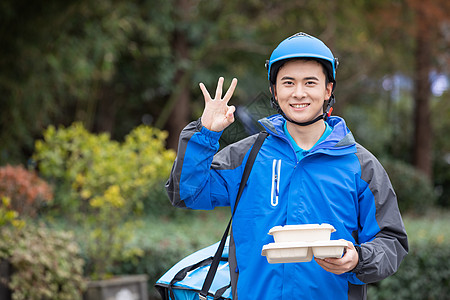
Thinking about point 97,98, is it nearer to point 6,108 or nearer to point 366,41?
point 6,108

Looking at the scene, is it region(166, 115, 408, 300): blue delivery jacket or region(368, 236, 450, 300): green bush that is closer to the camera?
region(166, 115, 408, 300): blue delivery jacket

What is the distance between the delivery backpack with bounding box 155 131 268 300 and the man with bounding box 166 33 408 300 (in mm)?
35

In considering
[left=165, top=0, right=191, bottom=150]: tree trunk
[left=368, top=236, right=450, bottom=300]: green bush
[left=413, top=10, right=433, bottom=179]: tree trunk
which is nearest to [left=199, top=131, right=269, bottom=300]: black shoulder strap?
[left=368, top=236, right=450, bottom=300]: green bush

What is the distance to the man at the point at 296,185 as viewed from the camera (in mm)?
2008

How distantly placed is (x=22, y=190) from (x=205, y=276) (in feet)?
10.7

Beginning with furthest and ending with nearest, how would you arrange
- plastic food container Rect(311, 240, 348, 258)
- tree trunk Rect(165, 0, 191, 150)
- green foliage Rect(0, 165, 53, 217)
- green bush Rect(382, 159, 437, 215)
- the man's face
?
green bush Rect(382, 159, 437, 215), tree trunk Rect(165, 0, 191, 150), green foliage Rect(0, 165, 53, 217), the man's face, plastic food container Rect(311, 240, 348, 258)

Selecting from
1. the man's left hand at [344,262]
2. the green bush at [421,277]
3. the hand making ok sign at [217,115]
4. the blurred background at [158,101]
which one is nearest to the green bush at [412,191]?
the blurred background at [158,101]

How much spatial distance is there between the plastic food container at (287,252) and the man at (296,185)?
223 millimetres

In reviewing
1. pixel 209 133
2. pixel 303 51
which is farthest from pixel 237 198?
pixel 303 51

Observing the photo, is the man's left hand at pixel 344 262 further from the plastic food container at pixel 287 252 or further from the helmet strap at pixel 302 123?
the helmet strap at pixel 302 123

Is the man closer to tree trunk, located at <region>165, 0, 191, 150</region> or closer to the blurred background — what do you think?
the blurred background

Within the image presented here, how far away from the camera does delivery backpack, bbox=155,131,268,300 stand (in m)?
2.16

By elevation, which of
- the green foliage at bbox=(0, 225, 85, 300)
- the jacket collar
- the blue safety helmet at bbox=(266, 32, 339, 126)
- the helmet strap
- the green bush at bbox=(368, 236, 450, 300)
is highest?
the blue safety helmet at bbox=(266, 32, 339, 126)

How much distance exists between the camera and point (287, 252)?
1786 mm
